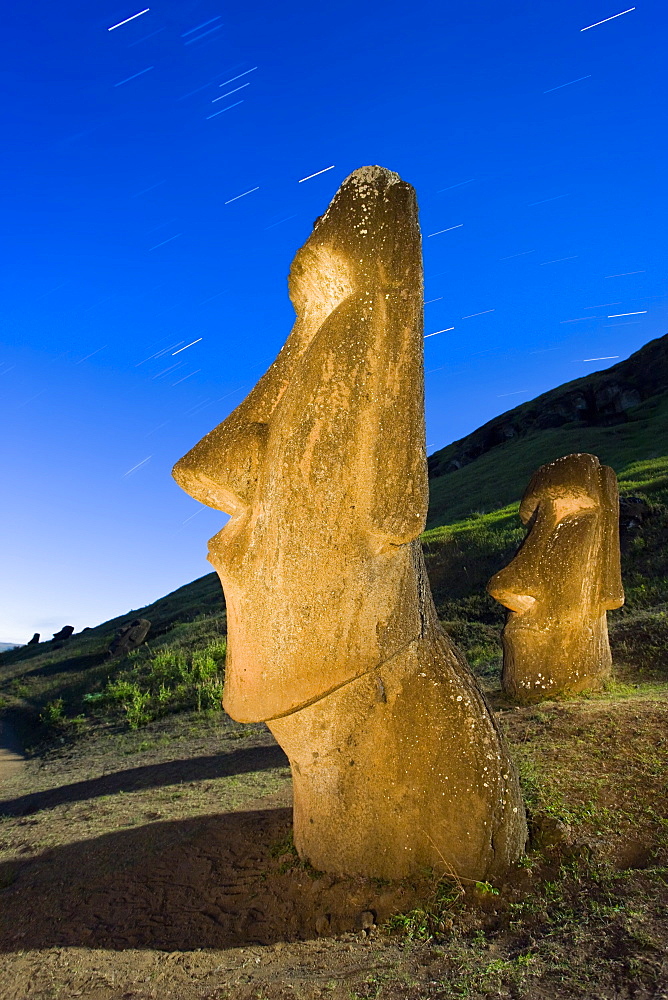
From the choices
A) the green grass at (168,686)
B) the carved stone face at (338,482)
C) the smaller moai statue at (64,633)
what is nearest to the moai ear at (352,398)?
the carved stone face at (338,482)

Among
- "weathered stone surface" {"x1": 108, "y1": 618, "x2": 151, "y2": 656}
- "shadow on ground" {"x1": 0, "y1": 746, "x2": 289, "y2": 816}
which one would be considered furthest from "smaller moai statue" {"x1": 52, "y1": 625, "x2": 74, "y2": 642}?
"shadow on ground" {"x1": 0, "y1": 746, "x2": 289, "y2": 816}

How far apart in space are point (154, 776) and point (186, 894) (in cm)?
468

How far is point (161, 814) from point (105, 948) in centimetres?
257

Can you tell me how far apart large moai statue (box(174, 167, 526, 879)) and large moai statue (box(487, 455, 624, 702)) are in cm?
458

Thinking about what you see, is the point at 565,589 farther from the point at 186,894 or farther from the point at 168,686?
the point at 168,686

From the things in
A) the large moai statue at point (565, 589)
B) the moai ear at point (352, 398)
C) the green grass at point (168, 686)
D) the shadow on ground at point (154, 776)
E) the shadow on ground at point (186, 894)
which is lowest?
the shadow on ground at point (154, 776)

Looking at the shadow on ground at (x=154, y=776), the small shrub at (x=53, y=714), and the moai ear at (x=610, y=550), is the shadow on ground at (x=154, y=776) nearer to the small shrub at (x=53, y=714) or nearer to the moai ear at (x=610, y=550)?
the moai ear at (x=610, y=550)

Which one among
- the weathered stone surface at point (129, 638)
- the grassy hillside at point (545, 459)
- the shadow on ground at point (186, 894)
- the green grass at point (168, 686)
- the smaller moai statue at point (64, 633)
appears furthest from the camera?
the smaller moai statue at point (64, 633)

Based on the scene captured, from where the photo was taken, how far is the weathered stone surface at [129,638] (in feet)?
79.2

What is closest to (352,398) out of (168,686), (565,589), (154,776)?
(565,589)

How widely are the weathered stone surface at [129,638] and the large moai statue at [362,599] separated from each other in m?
21.3

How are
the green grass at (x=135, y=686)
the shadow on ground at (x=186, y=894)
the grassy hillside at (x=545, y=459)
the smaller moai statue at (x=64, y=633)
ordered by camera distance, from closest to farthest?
A: the shadow on ground at (x=186, y=894) → the green grass at (x=135, y=686) → the grassy hillside at (x=545, y=459) → the smaller moai statue at (x=64, y=633)

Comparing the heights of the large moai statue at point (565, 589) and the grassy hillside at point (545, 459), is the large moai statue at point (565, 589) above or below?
below

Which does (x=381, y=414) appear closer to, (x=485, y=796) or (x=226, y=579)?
(x=226, y=579)
